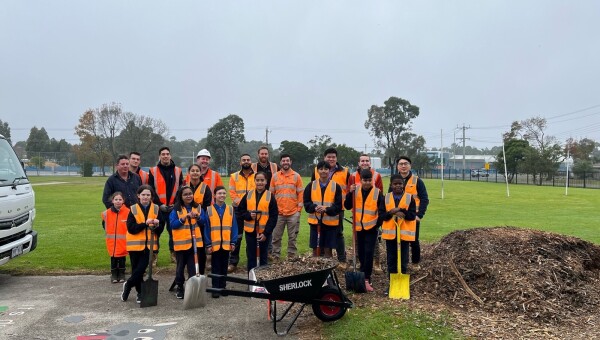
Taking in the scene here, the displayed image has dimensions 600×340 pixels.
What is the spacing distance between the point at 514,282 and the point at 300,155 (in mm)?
56018

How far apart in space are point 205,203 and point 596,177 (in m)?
56.3

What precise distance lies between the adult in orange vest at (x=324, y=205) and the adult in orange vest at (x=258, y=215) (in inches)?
23.0

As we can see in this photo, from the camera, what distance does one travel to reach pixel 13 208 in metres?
6.27

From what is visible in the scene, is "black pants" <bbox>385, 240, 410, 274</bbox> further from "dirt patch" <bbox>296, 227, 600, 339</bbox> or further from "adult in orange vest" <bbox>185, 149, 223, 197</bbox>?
"adult in orange vest" <bbox>185, 149, 223, 197</bbox>

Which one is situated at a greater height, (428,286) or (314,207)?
(314,207)

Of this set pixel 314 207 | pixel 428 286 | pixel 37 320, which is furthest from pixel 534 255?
pixel 37 320

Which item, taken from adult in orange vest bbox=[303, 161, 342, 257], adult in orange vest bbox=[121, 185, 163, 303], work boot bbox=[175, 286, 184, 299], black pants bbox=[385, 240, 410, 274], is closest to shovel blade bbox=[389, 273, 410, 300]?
black pants bbox=[385, 240, 410, 274]

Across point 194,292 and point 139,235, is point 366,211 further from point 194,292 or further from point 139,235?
point 139,235

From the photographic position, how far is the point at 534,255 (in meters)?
6.18

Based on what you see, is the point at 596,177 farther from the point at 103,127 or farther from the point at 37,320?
the point at 103,127

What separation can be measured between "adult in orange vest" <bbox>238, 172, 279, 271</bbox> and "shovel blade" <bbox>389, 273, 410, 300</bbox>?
6.25ft

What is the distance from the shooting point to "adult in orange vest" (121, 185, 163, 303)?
5918 mm

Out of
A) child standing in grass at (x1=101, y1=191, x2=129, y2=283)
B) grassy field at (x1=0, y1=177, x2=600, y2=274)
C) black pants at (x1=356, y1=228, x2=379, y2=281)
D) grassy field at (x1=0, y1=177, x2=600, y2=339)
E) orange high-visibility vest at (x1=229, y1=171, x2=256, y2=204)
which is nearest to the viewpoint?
grassy field at (x1=0, y1=177, x2=600, y2=339)

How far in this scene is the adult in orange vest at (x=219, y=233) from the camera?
608 cm
